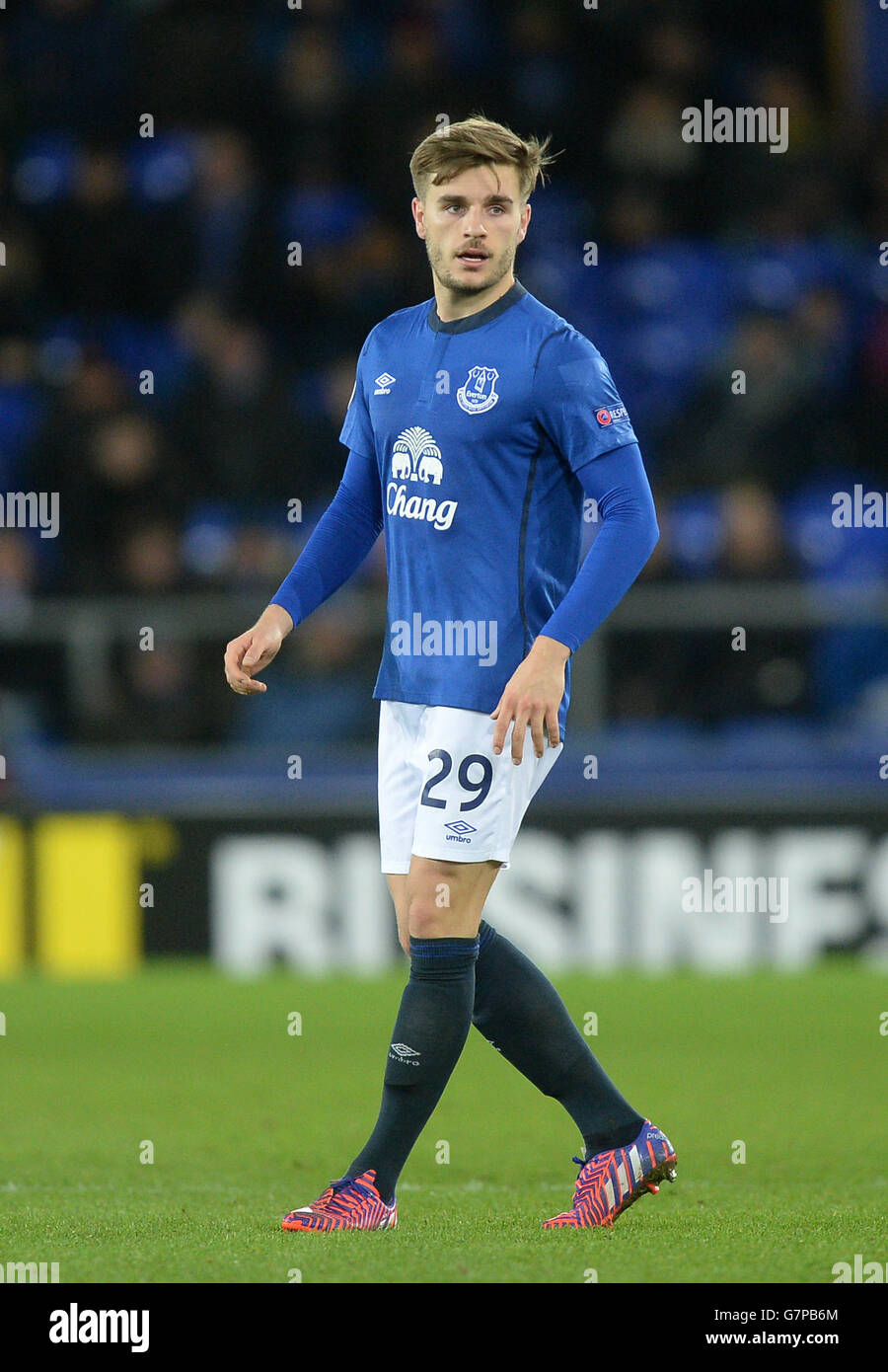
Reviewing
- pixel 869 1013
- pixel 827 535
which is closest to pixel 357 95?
pixel 827 535

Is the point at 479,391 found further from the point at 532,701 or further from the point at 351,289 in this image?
the point at 351,289

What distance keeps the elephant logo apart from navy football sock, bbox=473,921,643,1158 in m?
0.96

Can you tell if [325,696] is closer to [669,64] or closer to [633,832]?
[633,832]

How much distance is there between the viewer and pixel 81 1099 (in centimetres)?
618

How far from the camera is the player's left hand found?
3.68 m

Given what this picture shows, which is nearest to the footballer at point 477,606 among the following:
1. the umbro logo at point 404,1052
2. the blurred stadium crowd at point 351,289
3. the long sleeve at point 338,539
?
the umbro logo at point 404,1052

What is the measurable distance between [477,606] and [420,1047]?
34.8 inches

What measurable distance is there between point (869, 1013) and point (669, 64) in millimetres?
7567

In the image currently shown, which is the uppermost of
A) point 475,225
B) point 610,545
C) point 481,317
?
point 475,225

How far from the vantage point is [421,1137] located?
5559 millimetres

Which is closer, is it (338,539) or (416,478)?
(416,478)

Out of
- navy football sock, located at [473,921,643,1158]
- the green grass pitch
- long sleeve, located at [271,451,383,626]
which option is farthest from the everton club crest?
the green grass pitch

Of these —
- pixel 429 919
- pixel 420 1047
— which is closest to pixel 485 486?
pixel 429 919

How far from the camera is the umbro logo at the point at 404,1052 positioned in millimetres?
3904
